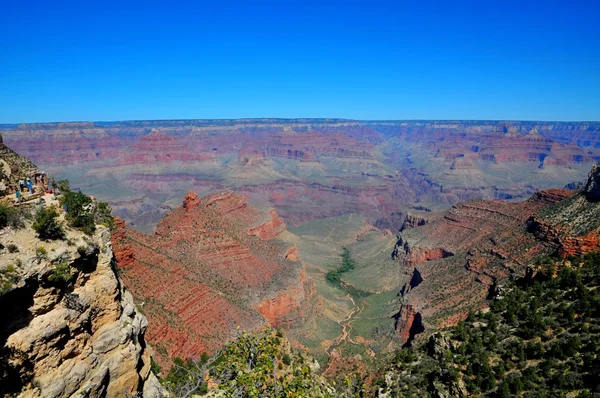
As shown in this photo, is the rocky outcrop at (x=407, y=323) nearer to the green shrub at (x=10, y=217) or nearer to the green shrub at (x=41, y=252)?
the green shrub at (x=41, y=252)

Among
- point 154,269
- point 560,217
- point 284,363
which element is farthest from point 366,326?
point 284,363

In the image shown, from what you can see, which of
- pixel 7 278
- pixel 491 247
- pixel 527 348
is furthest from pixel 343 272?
pixel 7 278

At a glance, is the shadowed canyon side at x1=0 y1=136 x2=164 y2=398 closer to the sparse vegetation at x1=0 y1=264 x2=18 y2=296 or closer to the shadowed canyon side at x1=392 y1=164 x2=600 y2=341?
the sparse vegetation at x1=0 y1=264 x2=18 y2=296

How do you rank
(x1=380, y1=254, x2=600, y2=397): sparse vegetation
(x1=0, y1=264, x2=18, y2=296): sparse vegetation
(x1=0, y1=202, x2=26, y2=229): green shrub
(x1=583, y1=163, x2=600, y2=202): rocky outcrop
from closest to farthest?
(x1=0, y1=264, x2=18, y2=296): sparse vegetation
(x1=0, y1=202, x2=26, y2=229): green shrub
(x1=380, y1=254, x2=600, y2=397): sparse vegetation
(x1=583, y1=163, x2=600, y2=202): rocky outcrop

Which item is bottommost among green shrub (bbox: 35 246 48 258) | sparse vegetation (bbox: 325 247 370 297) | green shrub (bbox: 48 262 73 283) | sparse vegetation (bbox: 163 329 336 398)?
sparse vegetation (bbox: 325 247 370 297)

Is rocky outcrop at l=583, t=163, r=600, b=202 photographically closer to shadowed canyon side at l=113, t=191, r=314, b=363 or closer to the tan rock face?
shadowed canyon side at l=113, t=191, r=314, b=363

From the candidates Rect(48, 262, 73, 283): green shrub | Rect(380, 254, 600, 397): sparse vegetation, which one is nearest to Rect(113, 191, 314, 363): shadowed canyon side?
Rect(380, 254, 600, 397): sparse vegetation

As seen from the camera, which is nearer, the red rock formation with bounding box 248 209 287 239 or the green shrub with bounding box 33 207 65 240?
the green shrub with bounding box 33 207 65 240

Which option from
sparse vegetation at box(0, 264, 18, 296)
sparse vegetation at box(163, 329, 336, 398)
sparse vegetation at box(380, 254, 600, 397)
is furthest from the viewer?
sparse vegetation at box(380, 254, 600, 397)

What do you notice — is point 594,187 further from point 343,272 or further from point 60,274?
point 343,272

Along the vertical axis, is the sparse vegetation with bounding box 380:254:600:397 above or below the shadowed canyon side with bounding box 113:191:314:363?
above
